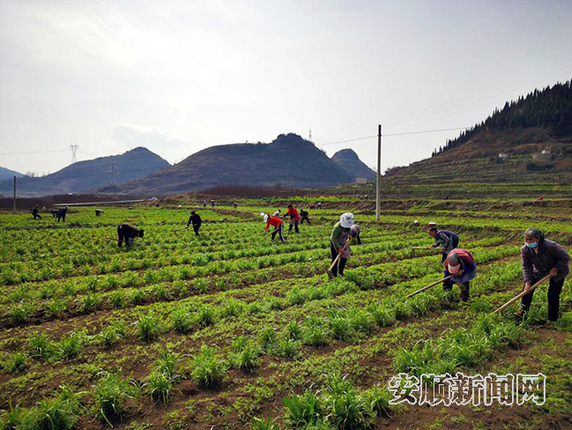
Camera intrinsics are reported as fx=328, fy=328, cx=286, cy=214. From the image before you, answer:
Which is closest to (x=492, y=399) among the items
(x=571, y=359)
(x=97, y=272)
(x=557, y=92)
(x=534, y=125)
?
(x=571, y=359)

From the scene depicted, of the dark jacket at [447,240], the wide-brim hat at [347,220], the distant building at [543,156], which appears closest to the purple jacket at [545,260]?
the dark jacket at [447,240]

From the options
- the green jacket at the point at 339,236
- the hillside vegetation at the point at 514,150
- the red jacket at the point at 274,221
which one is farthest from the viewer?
the hillside vegetation at the point at 514,150

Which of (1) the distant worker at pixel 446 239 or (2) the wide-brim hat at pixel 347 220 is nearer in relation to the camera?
(1) the distant worker at pixel 446 239

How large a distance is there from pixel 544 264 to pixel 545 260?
3.8 inches

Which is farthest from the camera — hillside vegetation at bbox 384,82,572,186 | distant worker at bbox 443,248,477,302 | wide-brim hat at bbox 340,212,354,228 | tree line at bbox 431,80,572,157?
tree line at bbox 431,80,572,157

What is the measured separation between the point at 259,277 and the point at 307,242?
746 cm

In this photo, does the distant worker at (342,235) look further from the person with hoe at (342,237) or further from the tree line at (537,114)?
the tree line at (537,114)

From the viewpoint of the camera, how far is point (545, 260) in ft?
23.0

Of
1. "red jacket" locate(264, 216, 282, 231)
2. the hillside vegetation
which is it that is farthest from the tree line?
"red jacket" locate(264, 216, 282, 231)

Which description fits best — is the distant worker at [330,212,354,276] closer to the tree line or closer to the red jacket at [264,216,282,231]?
the red jacket at [264,216,282,231]

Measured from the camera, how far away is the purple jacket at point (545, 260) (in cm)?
684

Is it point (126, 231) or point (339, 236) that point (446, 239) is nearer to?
point (339, 236)

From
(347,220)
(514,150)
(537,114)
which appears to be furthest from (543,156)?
(347,220)

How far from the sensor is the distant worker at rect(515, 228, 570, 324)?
270 inches
